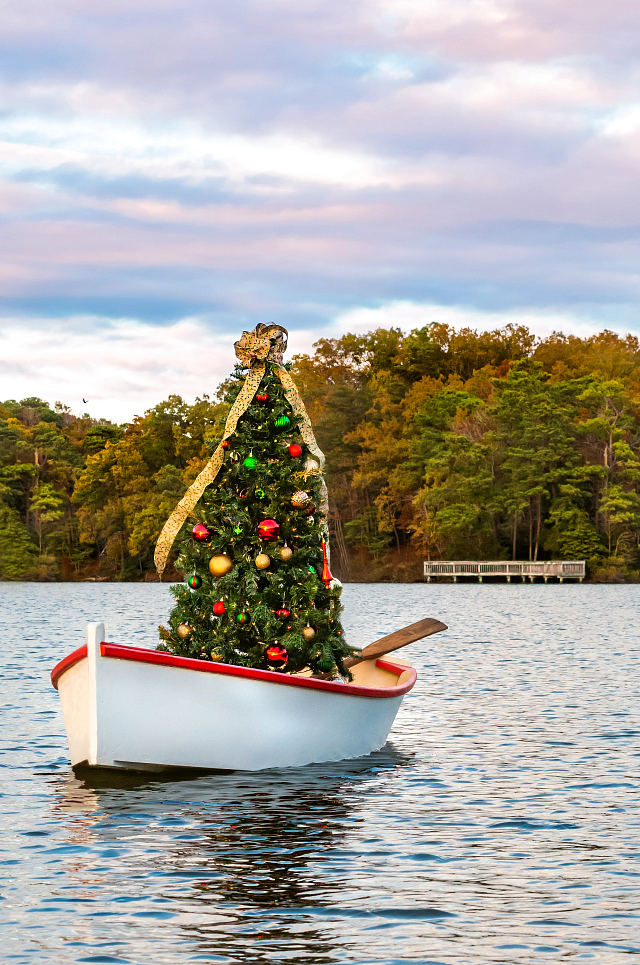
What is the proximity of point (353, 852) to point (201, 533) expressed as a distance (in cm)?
489

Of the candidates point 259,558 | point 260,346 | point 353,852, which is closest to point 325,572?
point 259,558

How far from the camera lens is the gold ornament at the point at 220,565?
14.3m

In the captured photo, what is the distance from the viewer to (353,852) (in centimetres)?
1054

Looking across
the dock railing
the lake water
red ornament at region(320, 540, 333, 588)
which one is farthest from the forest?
red ornament at region(320, 540, 333, 588)

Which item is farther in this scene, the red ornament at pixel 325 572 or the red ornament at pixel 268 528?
the red ornament at pixel 325 572

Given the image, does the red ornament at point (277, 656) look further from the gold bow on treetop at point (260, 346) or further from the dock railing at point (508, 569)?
the dock railing at point (508, 569)

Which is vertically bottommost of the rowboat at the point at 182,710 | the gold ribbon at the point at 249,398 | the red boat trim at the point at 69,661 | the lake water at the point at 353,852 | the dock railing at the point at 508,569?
the dock railing at the point at 508,569

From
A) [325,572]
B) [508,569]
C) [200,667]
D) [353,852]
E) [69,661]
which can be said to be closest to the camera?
[353,852]

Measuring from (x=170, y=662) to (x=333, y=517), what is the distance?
91980 millimetres

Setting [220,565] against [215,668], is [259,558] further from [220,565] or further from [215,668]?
[215,668]

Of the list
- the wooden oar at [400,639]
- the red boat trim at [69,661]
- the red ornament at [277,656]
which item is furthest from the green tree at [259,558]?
the wooden oar at [400,639]

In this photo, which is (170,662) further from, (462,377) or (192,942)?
(462,377)

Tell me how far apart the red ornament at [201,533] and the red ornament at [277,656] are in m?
1.45

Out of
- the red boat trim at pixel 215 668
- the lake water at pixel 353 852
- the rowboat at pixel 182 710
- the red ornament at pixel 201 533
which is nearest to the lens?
the lake water at pixel 353 852
